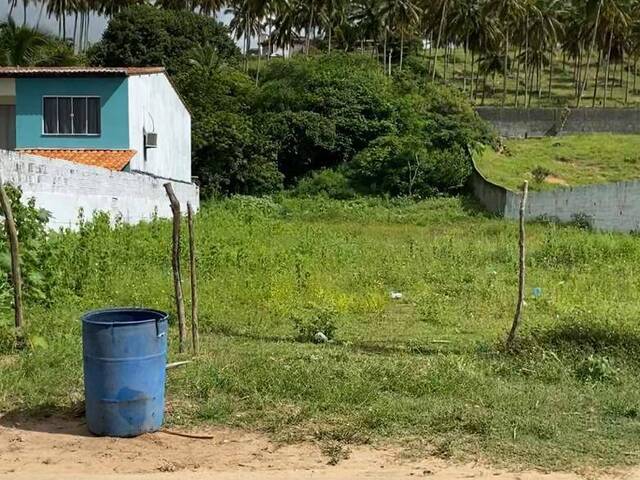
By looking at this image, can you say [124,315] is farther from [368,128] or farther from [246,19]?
[246,19]

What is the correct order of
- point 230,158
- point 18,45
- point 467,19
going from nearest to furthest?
1. point 18,45
2. point 230,158
3. point 467,19

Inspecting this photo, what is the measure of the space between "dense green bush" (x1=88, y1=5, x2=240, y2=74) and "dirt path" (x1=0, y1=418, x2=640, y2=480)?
37887 mm

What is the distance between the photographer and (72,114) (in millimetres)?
24000

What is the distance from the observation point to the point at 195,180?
3441cm

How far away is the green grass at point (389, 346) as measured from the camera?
213 inches

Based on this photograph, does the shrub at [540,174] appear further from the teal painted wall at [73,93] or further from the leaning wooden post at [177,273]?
the leaning wooden post at [177,273]

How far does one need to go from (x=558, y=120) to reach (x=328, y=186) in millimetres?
17108

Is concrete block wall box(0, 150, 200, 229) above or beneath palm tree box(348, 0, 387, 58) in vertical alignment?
beneath

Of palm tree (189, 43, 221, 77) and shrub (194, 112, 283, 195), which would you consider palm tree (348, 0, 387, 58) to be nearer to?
palm tree (189, 43, 221, 77)

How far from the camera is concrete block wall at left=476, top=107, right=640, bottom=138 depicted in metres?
43.4

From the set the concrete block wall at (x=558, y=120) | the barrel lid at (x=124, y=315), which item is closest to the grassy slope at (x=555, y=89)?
the concrete block wall at (x=558, y=120)

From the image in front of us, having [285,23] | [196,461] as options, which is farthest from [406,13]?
[196,461]

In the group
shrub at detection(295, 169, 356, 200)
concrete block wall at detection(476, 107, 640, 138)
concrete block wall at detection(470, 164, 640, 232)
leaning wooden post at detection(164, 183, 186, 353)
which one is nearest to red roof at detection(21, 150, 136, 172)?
shrub at detection(295, 169, 356, 200)

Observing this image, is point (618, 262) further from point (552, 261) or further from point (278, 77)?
point (278, 77)
